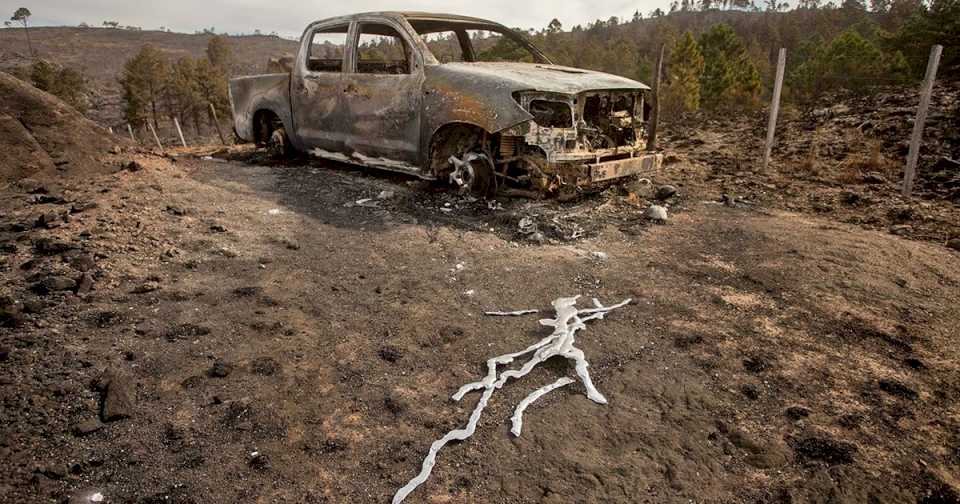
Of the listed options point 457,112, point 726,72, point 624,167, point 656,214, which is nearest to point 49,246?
point 457,112

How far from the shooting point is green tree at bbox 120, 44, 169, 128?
46406 mm

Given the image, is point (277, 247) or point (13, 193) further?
point (13, 193)

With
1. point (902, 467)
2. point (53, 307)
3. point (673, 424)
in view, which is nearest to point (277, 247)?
point (53, 307)

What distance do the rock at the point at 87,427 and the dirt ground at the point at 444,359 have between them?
11 millimetres

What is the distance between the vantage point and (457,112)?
15.7ft

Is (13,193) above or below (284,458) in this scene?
above

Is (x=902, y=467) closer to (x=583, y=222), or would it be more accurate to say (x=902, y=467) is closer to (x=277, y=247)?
(x=583, y=222)

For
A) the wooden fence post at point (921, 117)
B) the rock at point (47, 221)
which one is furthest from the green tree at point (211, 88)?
the wooden fence post at point (921, 117)

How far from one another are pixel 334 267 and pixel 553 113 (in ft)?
7.80

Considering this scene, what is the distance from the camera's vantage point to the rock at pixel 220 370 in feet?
7.72

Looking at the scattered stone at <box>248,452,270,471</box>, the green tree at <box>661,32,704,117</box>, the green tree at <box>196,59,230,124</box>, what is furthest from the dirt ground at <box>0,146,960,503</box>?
the green tree at <box>196,59,230,124</box>

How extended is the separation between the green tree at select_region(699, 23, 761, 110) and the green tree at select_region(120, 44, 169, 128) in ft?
152

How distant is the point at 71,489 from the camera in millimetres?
1689

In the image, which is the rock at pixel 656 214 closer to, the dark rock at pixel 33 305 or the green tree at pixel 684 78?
the dark rock at pixel 33 305
